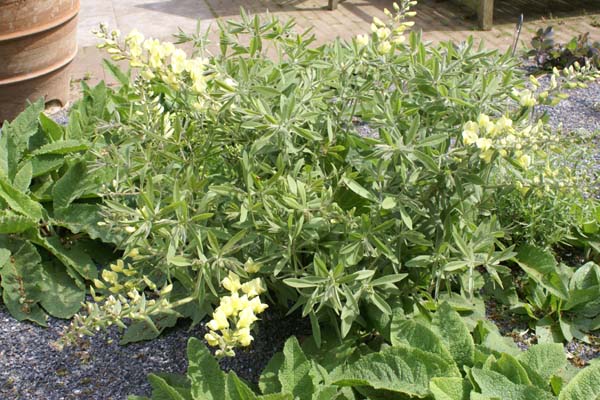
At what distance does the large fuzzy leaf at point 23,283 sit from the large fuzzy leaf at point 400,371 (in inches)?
47.3

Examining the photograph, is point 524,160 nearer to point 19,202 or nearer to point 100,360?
point 100,360

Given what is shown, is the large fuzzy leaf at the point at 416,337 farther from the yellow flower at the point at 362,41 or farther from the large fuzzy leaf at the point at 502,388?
the yellow flower at the point at 362,41

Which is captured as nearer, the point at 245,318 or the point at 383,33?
the point at 245,318

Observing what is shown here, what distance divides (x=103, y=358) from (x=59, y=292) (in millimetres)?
395

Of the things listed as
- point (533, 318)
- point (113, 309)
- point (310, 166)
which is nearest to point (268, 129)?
point (310, 166)

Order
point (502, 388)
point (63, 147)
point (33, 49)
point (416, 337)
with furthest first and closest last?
point (33, 49) → point (63, 147) → point (416, 337) → point (502, 388)

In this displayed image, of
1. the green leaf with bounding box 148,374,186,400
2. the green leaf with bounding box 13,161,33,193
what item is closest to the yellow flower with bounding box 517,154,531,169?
the green leaf with bounding box 148,374,186,400

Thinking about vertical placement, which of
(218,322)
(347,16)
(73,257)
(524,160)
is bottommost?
(347,16)

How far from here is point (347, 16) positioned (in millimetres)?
6941

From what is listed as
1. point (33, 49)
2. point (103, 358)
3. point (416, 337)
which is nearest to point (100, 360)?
point (103, 358)

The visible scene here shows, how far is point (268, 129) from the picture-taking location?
6.65ft

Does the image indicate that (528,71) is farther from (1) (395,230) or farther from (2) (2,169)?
(2) (2,169)

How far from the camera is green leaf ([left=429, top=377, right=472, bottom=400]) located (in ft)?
6.34

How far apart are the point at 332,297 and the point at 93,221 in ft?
4.11
